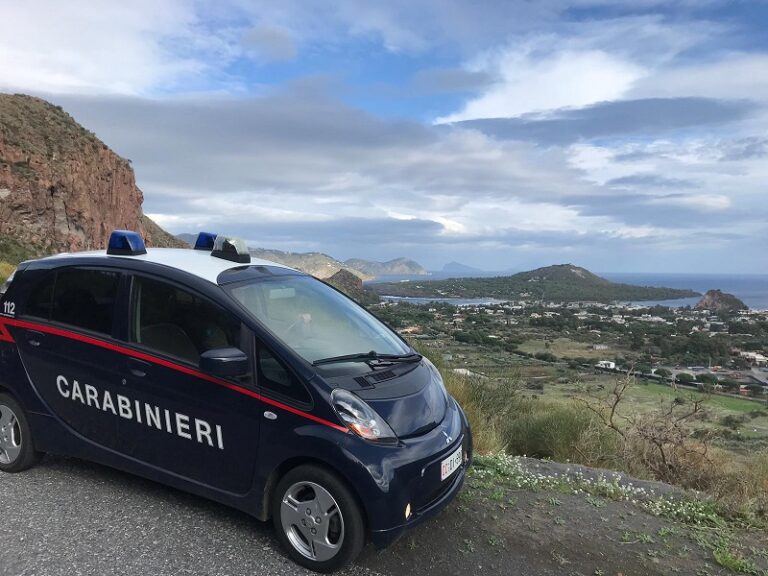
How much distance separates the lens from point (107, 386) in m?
3.89

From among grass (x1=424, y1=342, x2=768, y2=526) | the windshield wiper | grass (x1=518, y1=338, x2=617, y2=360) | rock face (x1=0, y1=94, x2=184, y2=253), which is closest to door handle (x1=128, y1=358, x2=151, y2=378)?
the windshield wiper

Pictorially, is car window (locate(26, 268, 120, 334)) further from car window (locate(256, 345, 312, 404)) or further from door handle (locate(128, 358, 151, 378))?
car window (locate(256, 345, 312, 404))

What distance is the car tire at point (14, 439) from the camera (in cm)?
433

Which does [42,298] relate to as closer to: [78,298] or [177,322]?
[78,298]

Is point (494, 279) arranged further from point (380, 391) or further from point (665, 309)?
point (380, 391)

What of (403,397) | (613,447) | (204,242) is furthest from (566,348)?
(403,397)

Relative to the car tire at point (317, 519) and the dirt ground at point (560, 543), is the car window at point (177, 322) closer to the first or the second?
the car tire at point (317, 519)

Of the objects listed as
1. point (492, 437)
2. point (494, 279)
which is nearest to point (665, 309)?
point (494, 279)

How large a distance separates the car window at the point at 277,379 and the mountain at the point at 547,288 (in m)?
71.6

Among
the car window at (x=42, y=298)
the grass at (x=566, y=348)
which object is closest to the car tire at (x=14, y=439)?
the car window at (x=42, y=298)

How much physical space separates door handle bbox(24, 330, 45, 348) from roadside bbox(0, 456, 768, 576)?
1.02 meters

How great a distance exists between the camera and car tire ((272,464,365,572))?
312 centimetres

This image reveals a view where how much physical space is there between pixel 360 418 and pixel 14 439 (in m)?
2.94

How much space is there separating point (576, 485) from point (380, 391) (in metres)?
2.41
